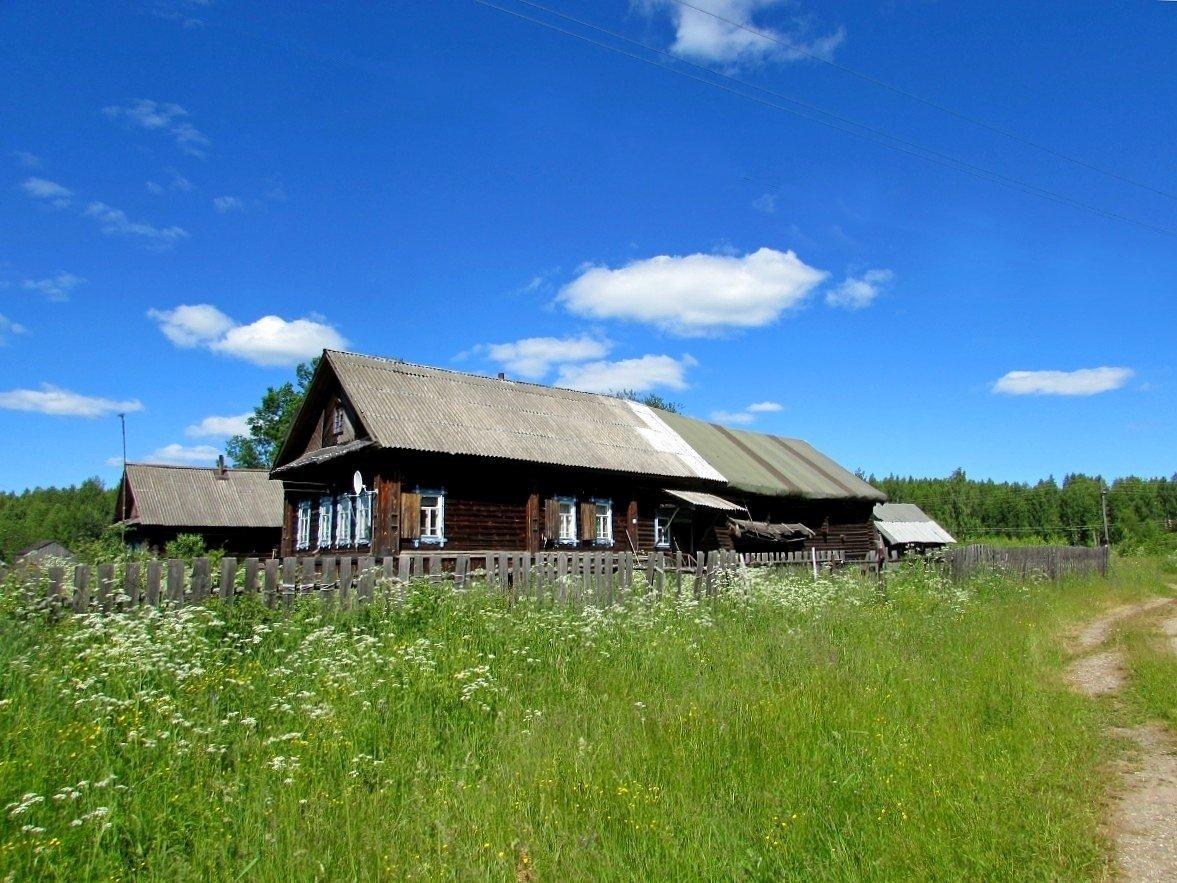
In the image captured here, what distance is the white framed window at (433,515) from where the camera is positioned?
18.8m

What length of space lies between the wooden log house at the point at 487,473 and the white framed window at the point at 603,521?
0.04 m

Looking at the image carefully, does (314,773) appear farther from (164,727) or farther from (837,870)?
(837,870)

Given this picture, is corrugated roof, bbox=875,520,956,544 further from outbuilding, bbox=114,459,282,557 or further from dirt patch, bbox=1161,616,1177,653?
outbuilding, bbox=114,459,282,557

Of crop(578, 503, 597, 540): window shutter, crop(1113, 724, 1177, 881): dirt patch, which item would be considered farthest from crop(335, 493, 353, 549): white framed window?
crop(1113, 724, 1177, 881): dirt patch

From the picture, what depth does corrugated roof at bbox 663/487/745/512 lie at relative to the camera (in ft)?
72.8

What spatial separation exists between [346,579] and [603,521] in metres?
13.9

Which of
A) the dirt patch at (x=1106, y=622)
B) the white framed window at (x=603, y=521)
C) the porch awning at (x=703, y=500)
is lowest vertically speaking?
the dirt patch at (x=1106, y=622)

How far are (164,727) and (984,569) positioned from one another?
1767 cm

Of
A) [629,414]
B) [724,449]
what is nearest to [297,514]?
[629,414]

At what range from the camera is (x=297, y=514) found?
2395 cm

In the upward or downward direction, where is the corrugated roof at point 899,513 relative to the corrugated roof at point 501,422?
downward

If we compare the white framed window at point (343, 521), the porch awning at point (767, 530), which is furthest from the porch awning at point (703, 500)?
the white framed window at point (343, 521)

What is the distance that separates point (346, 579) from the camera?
8797mm

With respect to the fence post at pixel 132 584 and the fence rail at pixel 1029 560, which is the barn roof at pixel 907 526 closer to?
the fence rail at pixel 1029 560
